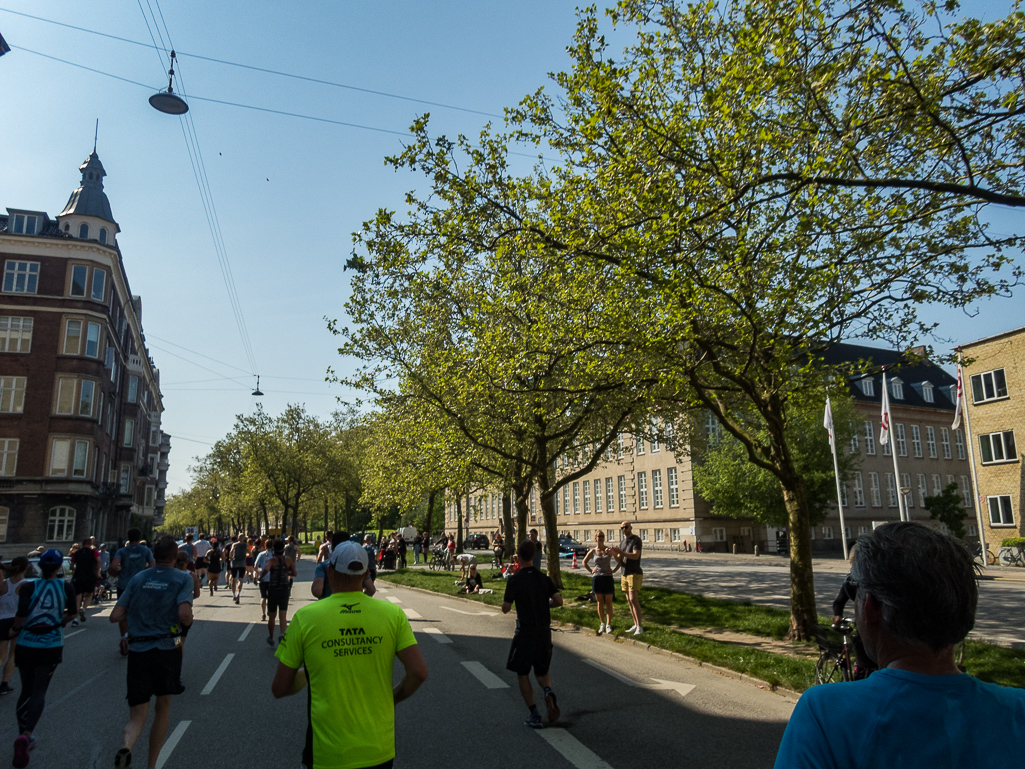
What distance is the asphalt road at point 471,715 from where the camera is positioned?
6.24 meters

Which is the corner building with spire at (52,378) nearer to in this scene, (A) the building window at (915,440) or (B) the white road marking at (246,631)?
(B) the white road marking at (246,631)

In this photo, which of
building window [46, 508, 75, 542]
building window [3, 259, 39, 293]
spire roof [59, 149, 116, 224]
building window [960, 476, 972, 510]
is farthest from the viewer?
building window [960, 476, 972, 510]

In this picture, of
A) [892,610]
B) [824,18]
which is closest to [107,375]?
[824,18]

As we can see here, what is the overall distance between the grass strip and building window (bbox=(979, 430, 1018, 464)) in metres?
25.7

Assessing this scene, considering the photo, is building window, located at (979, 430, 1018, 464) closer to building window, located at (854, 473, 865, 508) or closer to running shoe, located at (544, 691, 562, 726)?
building window, located at (854, 473, 865, 508)

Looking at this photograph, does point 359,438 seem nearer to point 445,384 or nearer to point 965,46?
point 445,384

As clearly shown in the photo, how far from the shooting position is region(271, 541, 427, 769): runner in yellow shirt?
141 inches

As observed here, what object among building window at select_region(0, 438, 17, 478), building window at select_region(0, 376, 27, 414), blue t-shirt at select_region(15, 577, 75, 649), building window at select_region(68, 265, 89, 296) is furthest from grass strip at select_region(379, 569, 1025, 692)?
building window at select_region(68, 265, 89, 296)

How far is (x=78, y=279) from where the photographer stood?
39.3m

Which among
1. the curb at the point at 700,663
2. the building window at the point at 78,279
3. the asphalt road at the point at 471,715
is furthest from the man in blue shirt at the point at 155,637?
the building window at the point at 78,279

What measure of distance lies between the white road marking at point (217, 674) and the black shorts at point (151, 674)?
345 cm

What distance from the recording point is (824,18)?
9.05 metres

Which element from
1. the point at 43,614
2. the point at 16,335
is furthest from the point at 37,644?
the point at 16,335

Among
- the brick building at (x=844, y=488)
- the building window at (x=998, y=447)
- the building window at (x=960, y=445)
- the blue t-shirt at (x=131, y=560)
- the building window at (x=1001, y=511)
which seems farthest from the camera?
the building window at (x=960, y=445)
